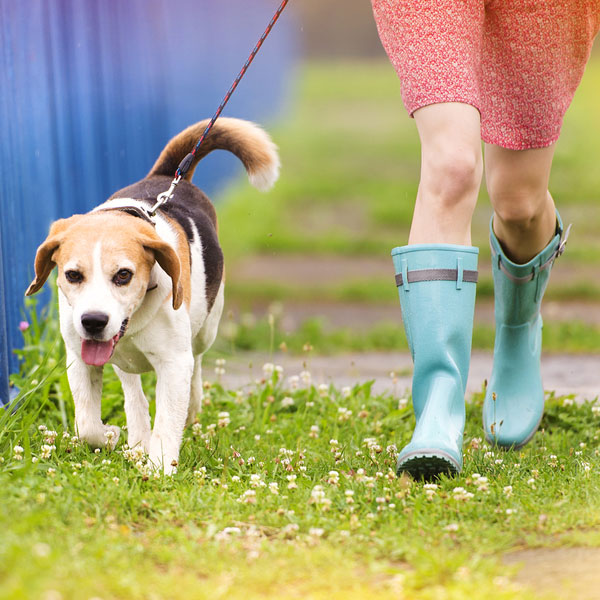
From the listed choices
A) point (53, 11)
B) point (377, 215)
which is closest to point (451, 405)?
point (53, 11)

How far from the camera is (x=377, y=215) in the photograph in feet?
37.7

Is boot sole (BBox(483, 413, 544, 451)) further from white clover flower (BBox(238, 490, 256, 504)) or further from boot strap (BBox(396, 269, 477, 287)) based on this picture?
white clover flower (BBox(238, 490, 256, 504))

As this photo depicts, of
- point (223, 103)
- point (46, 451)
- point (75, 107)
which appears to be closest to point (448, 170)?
point (223, 103)

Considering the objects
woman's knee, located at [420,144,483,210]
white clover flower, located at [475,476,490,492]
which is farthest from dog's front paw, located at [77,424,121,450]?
woman's knee, located at [420,144,483,210]

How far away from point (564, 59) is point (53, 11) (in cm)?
268

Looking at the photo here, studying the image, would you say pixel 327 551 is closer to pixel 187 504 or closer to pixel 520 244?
pixel 187 504

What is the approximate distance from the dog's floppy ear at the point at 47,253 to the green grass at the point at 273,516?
17.0 inches

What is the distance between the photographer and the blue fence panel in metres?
4.26

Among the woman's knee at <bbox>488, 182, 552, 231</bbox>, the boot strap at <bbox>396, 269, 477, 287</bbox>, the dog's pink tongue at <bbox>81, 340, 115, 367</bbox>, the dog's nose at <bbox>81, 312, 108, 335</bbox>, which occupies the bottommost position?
the dog's pink tongue at <bbox>81, 340, 115, 367</bbox>

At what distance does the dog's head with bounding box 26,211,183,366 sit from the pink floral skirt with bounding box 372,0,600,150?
926 millimetres

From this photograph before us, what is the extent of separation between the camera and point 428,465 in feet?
9.35

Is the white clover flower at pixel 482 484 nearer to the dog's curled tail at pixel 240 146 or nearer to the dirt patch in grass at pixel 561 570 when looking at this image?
the dirt patch in grass at pixel 561 570

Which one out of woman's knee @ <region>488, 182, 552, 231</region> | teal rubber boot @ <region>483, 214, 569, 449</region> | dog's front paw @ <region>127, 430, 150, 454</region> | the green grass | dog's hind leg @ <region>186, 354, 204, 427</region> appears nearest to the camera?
the green grass

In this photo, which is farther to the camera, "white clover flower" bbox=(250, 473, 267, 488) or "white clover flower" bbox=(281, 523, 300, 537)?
"white clover flower" bbox=(250, 473, 267, 488)
